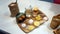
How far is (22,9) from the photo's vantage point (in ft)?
3.76

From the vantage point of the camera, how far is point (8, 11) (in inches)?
45.3

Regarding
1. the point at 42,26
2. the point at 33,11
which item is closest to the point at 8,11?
the point at 33,11

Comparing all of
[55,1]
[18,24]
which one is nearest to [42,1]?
[55,1]

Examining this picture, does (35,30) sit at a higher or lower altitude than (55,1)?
lower

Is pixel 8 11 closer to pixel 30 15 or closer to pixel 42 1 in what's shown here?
pixel 30 15

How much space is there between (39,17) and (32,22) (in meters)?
0.07

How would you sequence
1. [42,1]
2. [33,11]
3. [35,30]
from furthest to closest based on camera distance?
[42,1], [33,11], [35,30]

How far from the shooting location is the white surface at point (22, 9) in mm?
983

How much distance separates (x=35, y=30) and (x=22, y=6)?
0.95 ft

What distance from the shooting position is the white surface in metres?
0.98

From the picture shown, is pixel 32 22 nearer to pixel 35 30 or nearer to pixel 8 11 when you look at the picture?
pixel 35 30

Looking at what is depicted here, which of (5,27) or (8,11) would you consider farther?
(8,11)

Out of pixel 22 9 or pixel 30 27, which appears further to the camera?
pixel 22 9

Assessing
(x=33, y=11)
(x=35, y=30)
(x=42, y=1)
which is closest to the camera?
(x=35, y=30)
